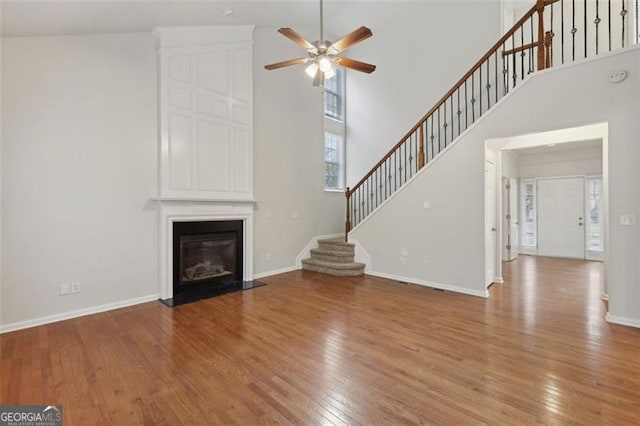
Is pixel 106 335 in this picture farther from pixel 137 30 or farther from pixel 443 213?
pixel 443 213

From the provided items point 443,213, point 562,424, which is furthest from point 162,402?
point 443,213

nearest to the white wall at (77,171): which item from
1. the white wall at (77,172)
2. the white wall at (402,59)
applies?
the white wall at (77,172)

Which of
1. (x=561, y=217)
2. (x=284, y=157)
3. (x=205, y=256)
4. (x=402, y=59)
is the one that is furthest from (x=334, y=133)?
(x=561, y=217)

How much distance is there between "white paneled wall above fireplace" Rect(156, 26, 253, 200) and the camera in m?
4.25

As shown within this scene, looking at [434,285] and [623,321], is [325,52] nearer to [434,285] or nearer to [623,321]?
[434,285]

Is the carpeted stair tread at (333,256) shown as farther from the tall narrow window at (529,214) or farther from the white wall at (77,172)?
the tall narrow window at (529,214)

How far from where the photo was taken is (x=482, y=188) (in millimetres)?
4289

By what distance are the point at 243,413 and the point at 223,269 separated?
349 cm

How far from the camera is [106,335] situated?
3.11m

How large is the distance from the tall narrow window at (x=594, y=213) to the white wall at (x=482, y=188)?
4.94 metres

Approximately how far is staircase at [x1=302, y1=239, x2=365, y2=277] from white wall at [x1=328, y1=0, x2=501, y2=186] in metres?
2.18

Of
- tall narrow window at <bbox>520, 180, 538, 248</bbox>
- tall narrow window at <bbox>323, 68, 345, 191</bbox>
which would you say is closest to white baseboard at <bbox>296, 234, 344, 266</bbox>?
tall narrow window at <bbox>323, 68, 345, 191</bbox>

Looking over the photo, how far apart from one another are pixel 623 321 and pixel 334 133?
619 cm

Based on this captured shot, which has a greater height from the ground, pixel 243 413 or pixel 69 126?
pixel 69 126
